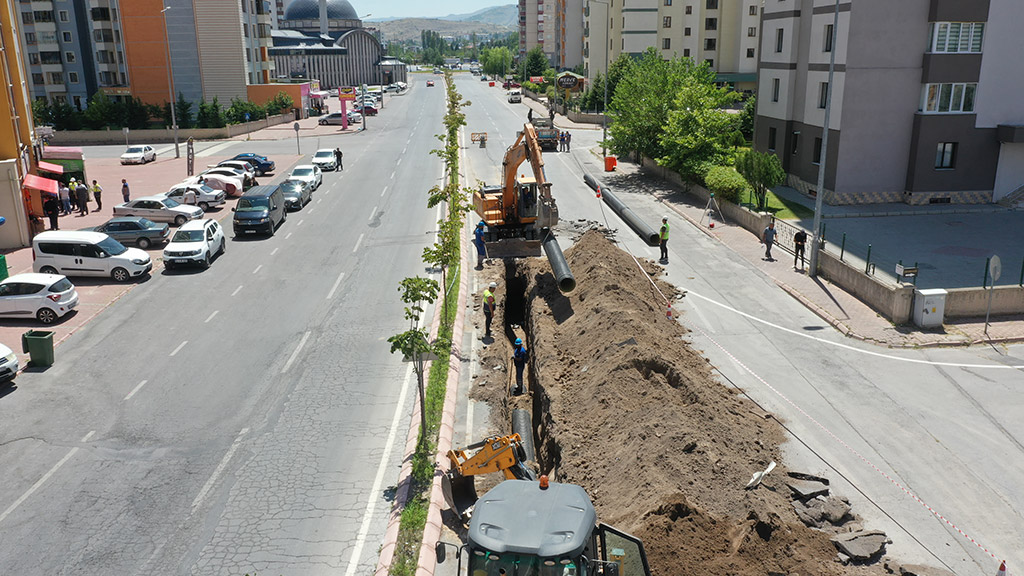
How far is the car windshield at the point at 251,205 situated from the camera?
3812cm

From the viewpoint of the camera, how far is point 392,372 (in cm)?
2200

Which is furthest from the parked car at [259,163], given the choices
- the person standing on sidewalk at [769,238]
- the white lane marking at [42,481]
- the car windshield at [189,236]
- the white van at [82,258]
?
the white lane marking at [42,481]

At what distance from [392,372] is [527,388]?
3.87 meters

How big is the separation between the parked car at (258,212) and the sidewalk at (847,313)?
68.0 feet

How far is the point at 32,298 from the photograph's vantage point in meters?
26.4

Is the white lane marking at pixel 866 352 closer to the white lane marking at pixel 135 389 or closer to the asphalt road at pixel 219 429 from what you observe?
the asphalt road at pixel 219 429

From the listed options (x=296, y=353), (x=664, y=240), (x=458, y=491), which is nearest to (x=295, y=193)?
(x=664, y=240)

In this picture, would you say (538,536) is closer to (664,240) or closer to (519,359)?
(519,359)

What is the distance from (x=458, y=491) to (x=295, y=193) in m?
32.3

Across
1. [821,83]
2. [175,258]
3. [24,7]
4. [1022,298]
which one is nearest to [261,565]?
[175,258]

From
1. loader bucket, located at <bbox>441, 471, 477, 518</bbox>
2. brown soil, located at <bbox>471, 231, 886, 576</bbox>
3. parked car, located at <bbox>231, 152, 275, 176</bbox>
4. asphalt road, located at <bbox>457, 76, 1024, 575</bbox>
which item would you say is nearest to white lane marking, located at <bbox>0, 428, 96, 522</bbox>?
loader bucket, located at <bbox>441, 471, 477, 518</bbox>

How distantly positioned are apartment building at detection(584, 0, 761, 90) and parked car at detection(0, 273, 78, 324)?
8187cm

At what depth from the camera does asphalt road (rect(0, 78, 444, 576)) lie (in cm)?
1438

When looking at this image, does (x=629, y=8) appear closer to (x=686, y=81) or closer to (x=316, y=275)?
(x=686, y=81)
